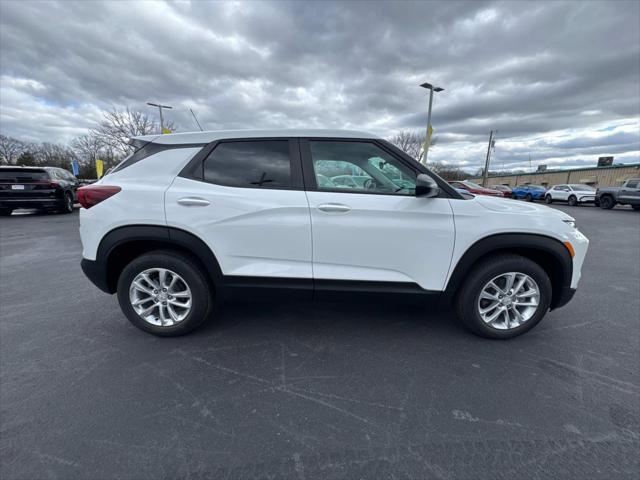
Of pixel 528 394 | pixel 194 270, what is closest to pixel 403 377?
pixel 528 394

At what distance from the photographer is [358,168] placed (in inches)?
101

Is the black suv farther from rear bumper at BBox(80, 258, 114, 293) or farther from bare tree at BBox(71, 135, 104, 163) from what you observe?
bare tree at BBox(71, 135, 104, 163)

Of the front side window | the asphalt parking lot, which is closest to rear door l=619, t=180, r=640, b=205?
the asphalt parking lot

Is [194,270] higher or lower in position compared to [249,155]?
lower

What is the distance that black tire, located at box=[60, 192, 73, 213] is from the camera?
423 inches

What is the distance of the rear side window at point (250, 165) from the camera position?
245cm

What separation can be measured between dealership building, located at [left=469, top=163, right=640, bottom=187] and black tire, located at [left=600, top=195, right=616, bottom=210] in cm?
1363

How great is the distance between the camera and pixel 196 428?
172 cm

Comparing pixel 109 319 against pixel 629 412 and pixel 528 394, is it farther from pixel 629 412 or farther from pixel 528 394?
pixel 629 412

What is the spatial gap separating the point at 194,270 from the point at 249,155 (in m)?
1.11

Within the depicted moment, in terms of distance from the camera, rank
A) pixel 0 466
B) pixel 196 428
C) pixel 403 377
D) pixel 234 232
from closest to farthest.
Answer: pixel 0 466 < pixel 196 428 < pixel 403 377 < pixel 234 232

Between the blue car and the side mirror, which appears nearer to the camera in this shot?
the side mirror

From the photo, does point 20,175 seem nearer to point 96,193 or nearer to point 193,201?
point 96,193

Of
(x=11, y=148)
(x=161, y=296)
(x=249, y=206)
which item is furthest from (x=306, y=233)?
(x=11, y=148)
